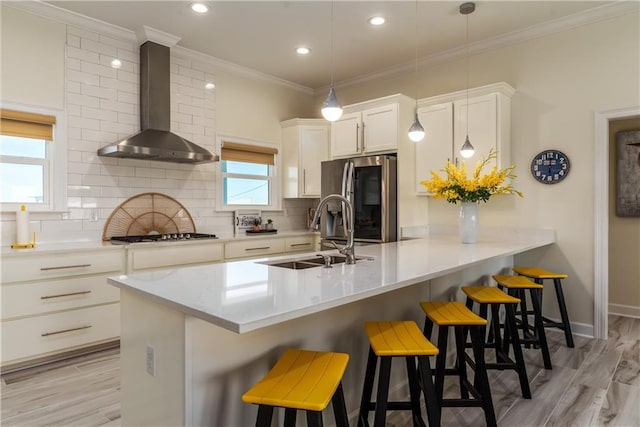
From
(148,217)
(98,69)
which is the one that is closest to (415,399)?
(148,217)

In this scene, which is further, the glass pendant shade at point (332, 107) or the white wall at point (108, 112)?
the white wall at point (108, 112)

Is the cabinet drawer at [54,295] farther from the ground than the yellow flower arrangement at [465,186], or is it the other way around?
the yellow flower arrangement at [465,186]

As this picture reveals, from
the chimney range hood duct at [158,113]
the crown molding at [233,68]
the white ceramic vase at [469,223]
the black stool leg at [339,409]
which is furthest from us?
the crown molding at [233,68]

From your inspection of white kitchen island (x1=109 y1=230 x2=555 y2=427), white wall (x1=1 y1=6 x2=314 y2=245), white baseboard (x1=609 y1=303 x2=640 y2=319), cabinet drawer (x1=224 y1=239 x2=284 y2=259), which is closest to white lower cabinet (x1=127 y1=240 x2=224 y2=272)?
cabinet drawer (x1=224 y1=239 x2=284 y2=259)

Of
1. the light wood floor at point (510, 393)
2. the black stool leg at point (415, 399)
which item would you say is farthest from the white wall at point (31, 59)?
the black stool leg at point (415, 399)

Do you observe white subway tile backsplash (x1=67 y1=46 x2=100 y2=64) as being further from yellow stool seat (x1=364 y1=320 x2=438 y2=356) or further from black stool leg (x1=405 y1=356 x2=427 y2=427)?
black stool leg (x1=405 y1=356 x2=427 y2=427)

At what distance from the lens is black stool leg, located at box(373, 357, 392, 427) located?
1618 millimetres

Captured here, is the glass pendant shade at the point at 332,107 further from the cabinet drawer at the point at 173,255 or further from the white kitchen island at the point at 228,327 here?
the cabinet drawer at the point at 173,255

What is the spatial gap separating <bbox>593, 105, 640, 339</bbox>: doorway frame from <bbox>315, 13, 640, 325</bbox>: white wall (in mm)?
47

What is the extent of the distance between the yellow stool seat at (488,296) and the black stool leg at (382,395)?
1.11 metres

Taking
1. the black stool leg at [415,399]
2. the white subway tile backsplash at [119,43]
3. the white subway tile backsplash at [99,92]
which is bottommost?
the black stool leg at [415,399]

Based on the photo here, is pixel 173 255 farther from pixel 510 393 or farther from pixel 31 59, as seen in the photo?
pixel 510 393

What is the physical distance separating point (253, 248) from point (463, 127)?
250 centimetres

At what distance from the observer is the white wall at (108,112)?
10.9 ft
